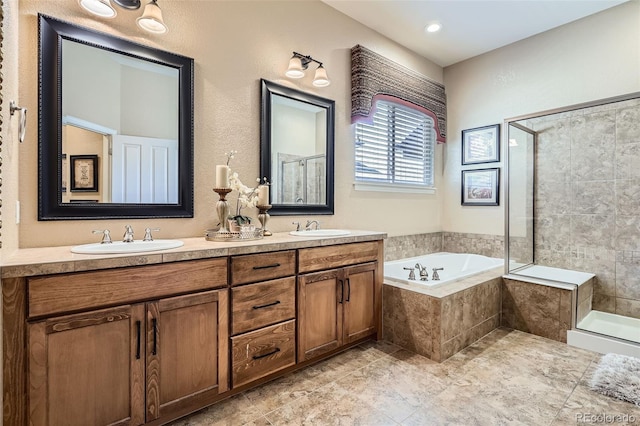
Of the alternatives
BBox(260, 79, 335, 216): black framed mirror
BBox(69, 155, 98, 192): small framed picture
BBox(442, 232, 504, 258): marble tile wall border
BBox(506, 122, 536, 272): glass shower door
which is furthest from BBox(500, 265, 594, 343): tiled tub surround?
BBox(69, 155, 98, 192): small framed picture

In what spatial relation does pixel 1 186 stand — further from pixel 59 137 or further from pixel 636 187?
pixel 636 187

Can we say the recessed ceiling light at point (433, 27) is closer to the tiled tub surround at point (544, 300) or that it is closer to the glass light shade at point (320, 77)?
the glass light shade at point (320, 77)

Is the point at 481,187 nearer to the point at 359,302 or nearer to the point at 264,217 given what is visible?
the point at 359,302

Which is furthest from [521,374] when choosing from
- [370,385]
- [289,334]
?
[289,334]

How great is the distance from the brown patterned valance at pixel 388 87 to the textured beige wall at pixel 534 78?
0.96 feet

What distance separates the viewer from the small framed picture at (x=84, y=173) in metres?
1.74

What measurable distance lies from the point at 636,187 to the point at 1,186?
4.33 meters

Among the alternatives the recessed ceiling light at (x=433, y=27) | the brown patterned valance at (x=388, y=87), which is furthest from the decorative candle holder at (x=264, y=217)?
the recessed ceiling light at (x=433, y=27)

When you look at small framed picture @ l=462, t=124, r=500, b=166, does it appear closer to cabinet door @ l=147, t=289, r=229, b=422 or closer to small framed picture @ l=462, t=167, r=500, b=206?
small framed picture @ l=462, t=167, r=500, b=206

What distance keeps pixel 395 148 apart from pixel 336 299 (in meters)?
2.05

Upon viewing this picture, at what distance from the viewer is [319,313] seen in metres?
2.15

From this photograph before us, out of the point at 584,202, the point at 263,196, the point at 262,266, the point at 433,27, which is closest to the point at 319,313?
the point at 262,266

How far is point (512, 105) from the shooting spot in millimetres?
3537

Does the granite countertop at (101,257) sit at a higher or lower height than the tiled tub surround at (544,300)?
higher
